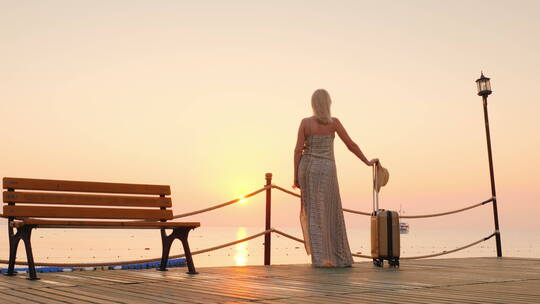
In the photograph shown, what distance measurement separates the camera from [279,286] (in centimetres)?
565

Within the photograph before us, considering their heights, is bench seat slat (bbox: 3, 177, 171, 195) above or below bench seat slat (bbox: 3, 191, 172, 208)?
above

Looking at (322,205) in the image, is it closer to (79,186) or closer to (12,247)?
(79,186)

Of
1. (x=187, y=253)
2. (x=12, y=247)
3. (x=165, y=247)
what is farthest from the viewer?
(x=165, y=247)

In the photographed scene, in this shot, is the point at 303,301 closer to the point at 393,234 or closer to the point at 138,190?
the point at 138,190

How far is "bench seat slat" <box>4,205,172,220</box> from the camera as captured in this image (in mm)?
6397

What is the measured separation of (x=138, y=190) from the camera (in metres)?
7.35

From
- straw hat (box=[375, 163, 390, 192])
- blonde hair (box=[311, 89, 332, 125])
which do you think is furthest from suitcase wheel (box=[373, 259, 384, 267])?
blonde hair (box=[311, 89, 332, 125])

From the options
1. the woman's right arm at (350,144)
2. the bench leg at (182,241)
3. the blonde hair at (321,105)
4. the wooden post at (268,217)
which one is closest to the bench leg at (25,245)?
the bench leg at (182,241)

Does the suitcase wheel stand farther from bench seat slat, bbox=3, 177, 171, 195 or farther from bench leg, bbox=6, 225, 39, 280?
bench leg, bbox=6, 225, 39, 280

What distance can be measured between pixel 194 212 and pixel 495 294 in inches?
174

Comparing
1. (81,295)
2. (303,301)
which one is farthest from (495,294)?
(81,295)

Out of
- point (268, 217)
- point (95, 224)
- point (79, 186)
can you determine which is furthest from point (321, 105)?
point (95, 224)

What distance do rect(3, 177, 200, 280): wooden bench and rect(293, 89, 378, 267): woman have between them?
73.6 inches

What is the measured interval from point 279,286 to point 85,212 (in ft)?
7.83
